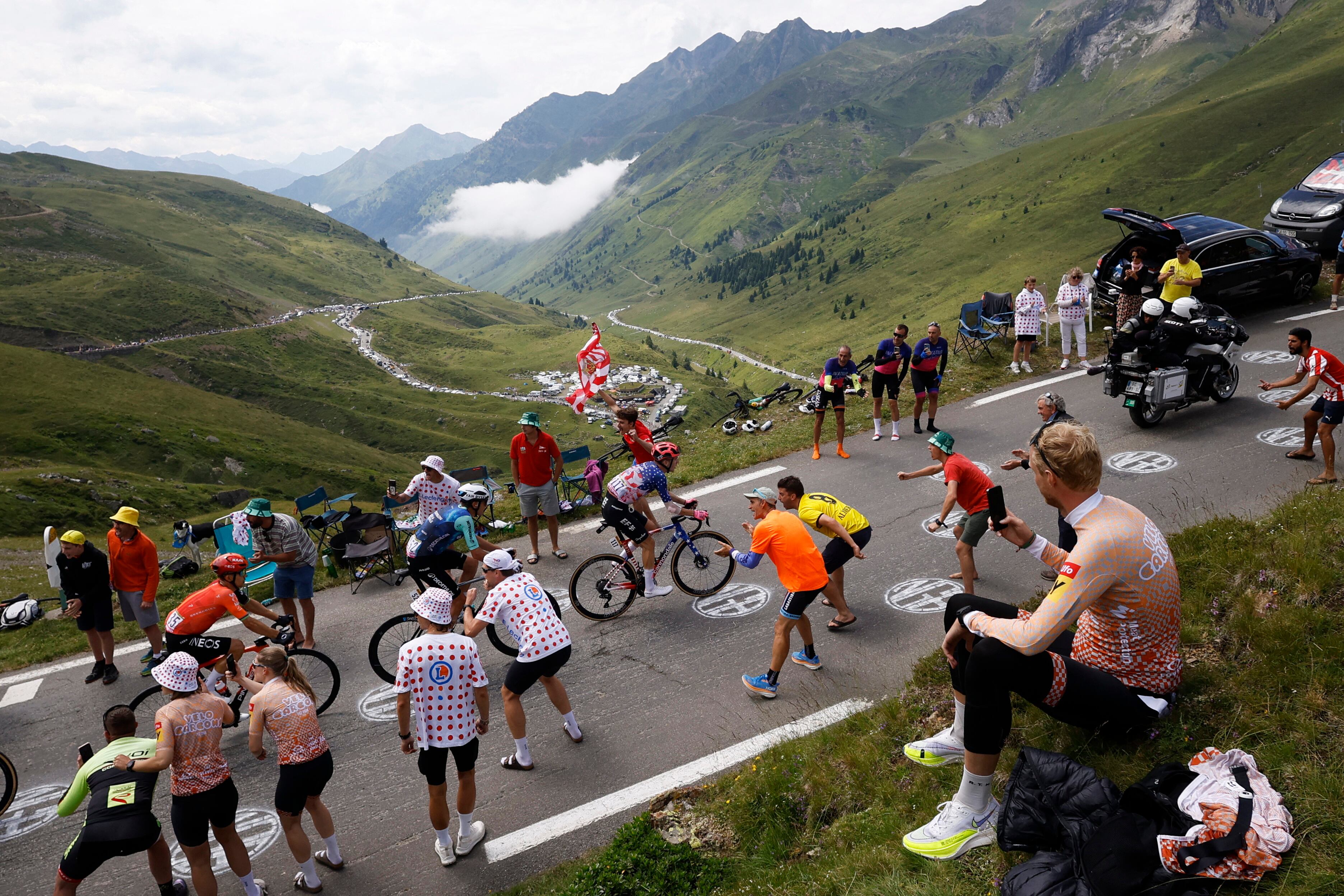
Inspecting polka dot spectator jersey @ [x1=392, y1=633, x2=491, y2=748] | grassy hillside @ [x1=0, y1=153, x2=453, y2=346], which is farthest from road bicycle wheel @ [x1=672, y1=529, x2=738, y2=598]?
grassy hillside @ [x1=0, y1=153, x2=453, y2=346]

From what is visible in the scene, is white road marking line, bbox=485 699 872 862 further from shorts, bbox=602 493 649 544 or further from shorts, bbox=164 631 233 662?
shorts, bbox=602 493 649 544

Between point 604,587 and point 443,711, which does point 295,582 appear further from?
point 443,711

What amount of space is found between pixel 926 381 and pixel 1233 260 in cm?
1039

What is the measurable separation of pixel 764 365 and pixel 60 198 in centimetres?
19596

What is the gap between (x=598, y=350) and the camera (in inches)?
718

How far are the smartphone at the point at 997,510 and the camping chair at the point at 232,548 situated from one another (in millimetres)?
12417

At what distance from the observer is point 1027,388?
62.2 ft

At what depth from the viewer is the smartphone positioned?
561cm

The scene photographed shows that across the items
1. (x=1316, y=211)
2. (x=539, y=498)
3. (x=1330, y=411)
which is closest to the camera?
(x=1330, y=411)

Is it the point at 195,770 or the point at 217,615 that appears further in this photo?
the point at 217,615

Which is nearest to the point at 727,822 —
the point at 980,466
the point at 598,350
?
the point at 980,466

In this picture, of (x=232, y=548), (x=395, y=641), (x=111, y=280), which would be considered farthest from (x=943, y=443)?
(x=111, y=280)

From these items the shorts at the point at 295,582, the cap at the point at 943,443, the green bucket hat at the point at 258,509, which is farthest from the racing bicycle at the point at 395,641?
the cap at the point at 943,443

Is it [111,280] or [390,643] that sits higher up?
[111,280]
